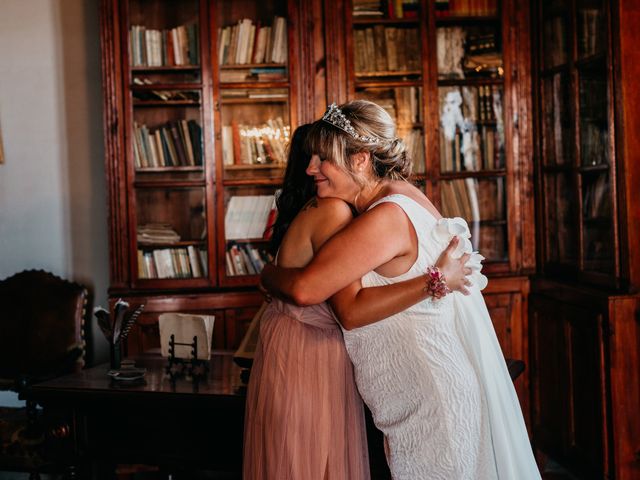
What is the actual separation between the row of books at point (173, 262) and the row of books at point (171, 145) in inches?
19.0

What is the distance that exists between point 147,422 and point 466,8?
116 inches

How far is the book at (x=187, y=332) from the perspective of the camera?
273cm

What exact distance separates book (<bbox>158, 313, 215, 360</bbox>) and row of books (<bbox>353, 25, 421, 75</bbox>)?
2044 mm

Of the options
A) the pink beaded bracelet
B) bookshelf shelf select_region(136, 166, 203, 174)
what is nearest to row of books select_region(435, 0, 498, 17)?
bookshelf shelf select_region(136, 166, 203, 174)

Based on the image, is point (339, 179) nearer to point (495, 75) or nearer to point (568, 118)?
point (568, 118)

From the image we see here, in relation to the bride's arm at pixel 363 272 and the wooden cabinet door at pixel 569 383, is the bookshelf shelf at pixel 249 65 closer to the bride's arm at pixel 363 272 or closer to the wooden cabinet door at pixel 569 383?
the wooden cabinet door at pixel 569 383

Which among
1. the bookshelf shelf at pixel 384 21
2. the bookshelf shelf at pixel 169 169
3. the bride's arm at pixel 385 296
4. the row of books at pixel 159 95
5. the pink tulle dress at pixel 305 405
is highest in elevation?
the bookshelf shelf at pixel 384 21

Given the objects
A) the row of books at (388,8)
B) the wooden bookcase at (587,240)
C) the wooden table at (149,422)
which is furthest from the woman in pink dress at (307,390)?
the row of books at (388,8)

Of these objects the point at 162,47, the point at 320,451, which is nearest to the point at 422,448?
the point at 320,451

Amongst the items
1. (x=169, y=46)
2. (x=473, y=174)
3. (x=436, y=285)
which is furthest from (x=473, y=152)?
(x=436, y=285)

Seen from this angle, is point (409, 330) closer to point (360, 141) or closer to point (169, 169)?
point (360, 141)

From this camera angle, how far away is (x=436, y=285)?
6.27ft

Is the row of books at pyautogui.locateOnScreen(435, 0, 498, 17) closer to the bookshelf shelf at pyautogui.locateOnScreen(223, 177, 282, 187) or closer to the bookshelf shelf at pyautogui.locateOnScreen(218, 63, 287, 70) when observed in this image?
the bookshelf shelf at pyautogui.locateOnScreen(218, 63, 287, 70)

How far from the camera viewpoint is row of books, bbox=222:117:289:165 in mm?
4199
